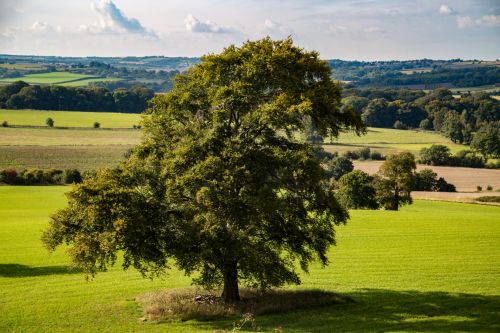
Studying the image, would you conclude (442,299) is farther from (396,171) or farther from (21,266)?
(396,171)

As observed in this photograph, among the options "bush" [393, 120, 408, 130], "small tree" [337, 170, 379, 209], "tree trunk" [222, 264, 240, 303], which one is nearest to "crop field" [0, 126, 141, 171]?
"small tree" [337, 170, 379, 209]

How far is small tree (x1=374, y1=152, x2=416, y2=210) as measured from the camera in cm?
7575

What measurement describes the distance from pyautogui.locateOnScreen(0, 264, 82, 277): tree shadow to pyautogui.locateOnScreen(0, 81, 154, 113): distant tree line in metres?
135

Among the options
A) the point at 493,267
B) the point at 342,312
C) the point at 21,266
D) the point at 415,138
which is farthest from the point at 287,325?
the point at 415,138

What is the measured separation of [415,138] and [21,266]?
13685 cm

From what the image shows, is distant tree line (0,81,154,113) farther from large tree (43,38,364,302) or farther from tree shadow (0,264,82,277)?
large tree (43,38,364,302)

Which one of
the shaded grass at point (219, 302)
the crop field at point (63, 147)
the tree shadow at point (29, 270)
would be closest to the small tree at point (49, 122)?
the crop field at point (63, 147)

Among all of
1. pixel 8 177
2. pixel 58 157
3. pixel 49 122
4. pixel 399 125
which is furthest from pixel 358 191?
pixel 399 125

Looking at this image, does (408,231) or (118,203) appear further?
(408,231)

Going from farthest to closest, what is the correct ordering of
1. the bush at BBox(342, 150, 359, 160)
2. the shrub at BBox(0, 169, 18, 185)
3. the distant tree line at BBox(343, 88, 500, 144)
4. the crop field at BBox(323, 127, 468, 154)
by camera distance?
the distant tree line at BBox(343, 88, 500, 144)
the crop field at BBox(323, 127, 468, 154)
the bush at BBox(342, 150, 359, 160)
the shrub at BBox(0, 169, 18, 185)

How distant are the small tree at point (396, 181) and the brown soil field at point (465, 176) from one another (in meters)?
20.9

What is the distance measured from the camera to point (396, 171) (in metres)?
77.2

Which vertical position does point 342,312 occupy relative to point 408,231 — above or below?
above

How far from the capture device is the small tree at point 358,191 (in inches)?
3157
